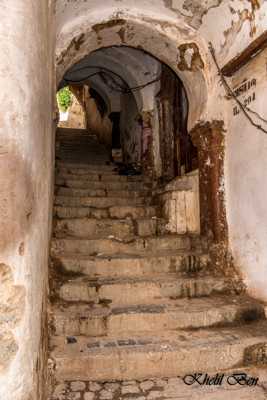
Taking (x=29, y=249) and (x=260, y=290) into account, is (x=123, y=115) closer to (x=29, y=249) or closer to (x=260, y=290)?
(x=260, y=290)

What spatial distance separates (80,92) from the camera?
685 inches

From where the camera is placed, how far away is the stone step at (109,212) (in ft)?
16.2

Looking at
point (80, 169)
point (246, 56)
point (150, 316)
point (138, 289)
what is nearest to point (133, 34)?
point (246, 56)

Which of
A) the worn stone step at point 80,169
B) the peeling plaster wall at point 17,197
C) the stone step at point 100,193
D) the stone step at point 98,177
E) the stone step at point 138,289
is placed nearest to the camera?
the peeling plaster wall at point 17,197

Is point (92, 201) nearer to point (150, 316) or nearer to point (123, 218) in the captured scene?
point (123, 218)

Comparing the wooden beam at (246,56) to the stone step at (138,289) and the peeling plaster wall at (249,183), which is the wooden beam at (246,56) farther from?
the stone step at (138,289)

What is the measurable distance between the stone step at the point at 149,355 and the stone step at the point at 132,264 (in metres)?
0.95

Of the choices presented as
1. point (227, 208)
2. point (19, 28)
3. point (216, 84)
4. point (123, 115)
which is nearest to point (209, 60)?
point (216, 84)

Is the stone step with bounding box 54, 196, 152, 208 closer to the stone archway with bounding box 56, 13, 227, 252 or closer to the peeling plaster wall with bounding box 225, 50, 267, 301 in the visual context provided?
the stone archway with bounding box 56, 13, 227, 252

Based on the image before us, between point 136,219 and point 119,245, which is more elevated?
point 136,219

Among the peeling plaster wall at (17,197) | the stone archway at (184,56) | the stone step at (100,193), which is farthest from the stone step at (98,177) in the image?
the peeling plaster wall at (17,197)

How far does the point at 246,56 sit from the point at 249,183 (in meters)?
1.31

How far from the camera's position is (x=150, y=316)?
337 centimetres

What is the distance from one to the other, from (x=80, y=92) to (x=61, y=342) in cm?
1594
